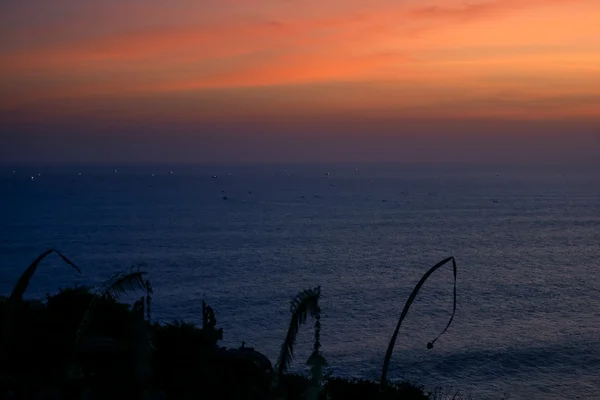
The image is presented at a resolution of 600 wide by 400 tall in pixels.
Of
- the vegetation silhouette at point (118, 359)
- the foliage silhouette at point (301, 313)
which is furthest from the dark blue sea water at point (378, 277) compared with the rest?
the foliage silhouette at point (301, 313)

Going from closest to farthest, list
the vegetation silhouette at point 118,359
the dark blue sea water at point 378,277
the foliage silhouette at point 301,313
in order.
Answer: the foliage silhouette at point 301,313, the vegetation silhouette at point 118,359, the dark blue sea water at point 378,277

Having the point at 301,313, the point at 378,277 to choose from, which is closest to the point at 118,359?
the point at 301,313

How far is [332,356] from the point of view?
57.4 m

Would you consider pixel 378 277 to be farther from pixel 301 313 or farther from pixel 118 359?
pixel 301 313

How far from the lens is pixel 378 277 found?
91688mm

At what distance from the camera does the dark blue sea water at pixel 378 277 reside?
189 ft

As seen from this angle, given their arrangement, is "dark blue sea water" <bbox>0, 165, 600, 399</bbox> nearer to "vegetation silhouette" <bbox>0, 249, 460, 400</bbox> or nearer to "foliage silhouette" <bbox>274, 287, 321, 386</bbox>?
"vegetation silhouette" <bbox>0, 249, 460, 400</bbox>

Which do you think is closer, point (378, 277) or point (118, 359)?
point (118, 359)

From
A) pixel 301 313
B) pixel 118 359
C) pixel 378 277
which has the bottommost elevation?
pixel 378 277

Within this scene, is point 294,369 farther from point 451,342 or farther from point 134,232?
point 134,232

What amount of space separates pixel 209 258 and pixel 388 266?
27947mm

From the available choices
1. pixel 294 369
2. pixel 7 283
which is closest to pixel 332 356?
pixel 294 369

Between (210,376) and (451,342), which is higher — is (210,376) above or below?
above

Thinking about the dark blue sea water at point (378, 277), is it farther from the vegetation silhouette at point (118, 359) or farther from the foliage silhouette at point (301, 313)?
the foliage silhouette at point (301, 313)
